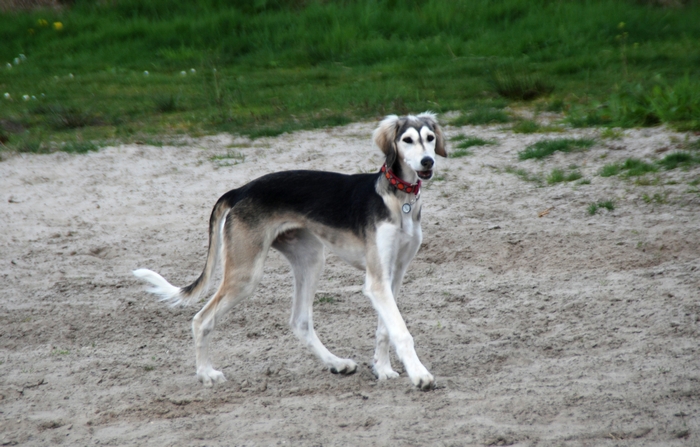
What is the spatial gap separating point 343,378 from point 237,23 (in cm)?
1185

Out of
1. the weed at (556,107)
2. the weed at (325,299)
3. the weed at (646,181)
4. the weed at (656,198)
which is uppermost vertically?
the weed at (556,107)

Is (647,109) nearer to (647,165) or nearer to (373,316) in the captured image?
(647,165)

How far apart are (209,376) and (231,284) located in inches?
22.4

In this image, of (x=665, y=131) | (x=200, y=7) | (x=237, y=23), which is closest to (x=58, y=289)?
(x=665, y=131)

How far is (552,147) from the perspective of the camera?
8727 mm

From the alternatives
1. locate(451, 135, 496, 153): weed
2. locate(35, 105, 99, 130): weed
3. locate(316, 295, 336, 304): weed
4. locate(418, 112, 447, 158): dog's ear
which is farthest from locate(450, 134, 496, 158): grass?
locate(35, 105, 99, 130): weed

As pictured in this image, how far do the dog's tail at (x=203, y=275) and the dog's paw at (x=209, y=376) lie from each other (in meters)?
0.49

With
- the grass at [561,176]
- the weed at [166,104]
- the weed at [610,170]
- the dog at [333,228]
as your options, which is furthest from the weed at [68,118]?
the weed at [610,170]

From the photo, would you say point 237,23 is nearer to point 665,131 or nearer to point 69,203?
point 69,203

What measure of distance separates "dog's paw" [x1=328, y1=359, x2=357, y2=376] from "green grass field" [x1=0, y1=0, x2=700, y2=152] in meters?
5.65

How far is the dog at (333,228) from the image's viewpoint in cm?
441

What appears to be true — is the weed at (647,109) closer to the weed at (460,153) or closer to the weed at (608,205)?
the weed at (460,153)

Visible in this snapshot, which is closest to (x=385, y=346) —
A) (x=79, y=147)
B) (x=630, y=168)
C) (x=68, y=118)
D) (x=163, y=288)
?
(x=163, y=288)

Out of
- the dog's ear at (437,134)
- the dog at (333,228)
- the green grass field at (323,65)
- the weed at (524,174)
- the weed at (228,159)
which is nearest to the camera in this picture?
the dog at (333,228)
